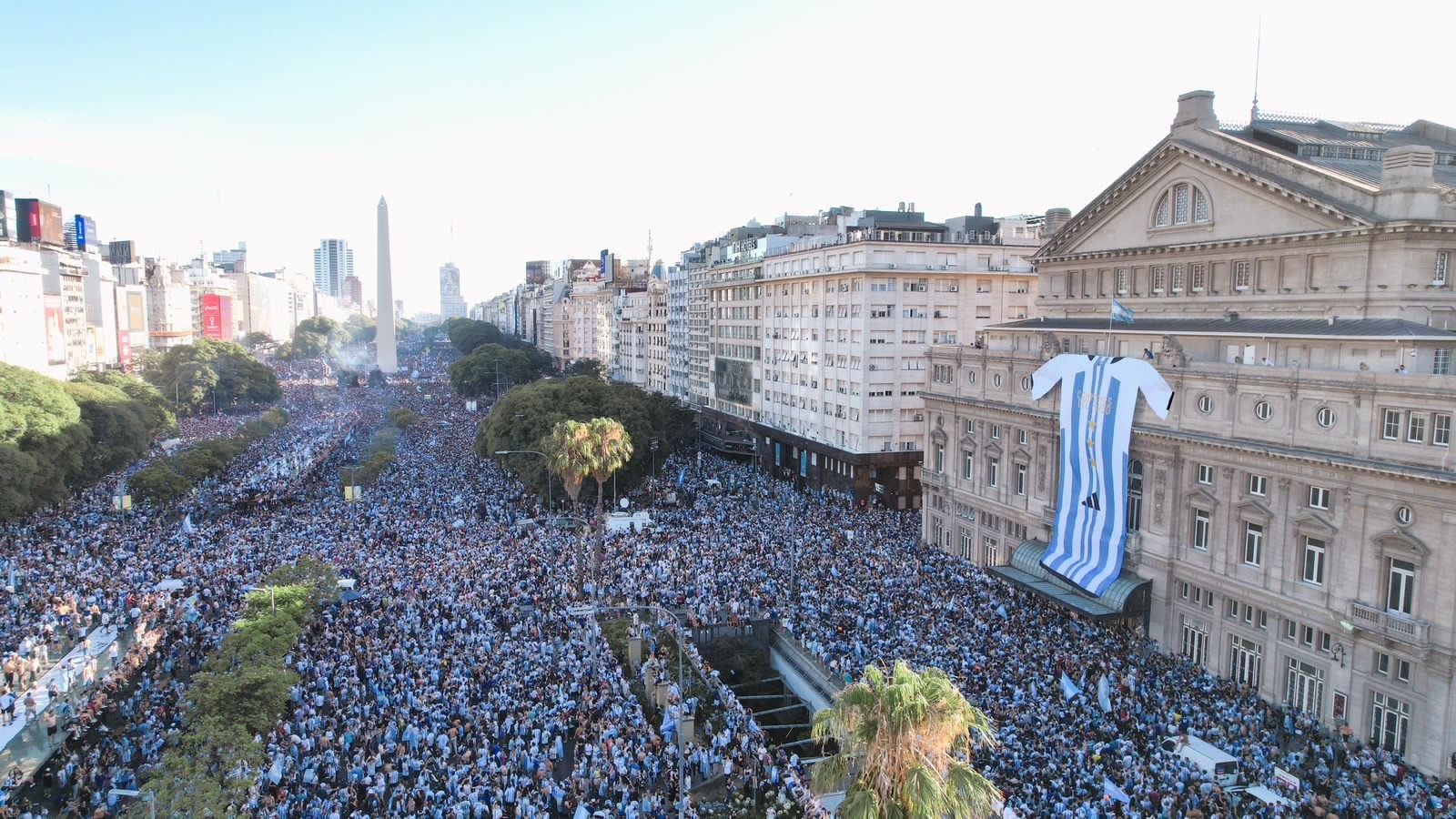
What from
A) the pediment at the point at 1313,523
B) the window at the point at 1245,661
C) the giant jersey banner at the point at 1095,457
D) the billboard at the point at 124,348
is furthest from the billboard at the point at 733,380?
the billboard at the point at 124,348

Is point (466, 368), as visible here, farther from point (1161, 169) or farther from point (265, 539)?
point (1161, 169)

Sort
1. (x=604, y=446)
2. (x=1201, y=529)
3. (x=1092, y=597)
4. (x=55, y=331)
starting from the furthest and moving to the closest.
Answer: (x=55, y=331) → (x=604, y=446) → (x=1092, y=597) → (x=1201, y=529)

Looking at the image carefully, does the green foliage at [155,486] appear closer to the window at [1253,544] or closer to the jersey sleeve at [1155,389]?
the jersey sleeve at [1155,389]

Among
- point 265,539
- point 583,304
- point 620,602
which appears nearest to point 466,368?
point 583,304

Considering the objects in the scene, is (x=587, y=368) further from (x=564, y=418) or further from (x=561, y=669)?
(x=561, y=669)

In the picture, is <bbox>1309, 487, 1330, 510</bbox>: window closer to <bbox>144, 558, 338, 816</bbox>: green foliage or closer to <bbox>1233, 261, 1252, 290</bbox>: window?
<bbox>1233, 261, 1252, 290</bbox>: window

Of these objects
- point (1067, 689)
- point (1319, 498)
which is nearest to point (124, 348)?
point (1067, 689)
